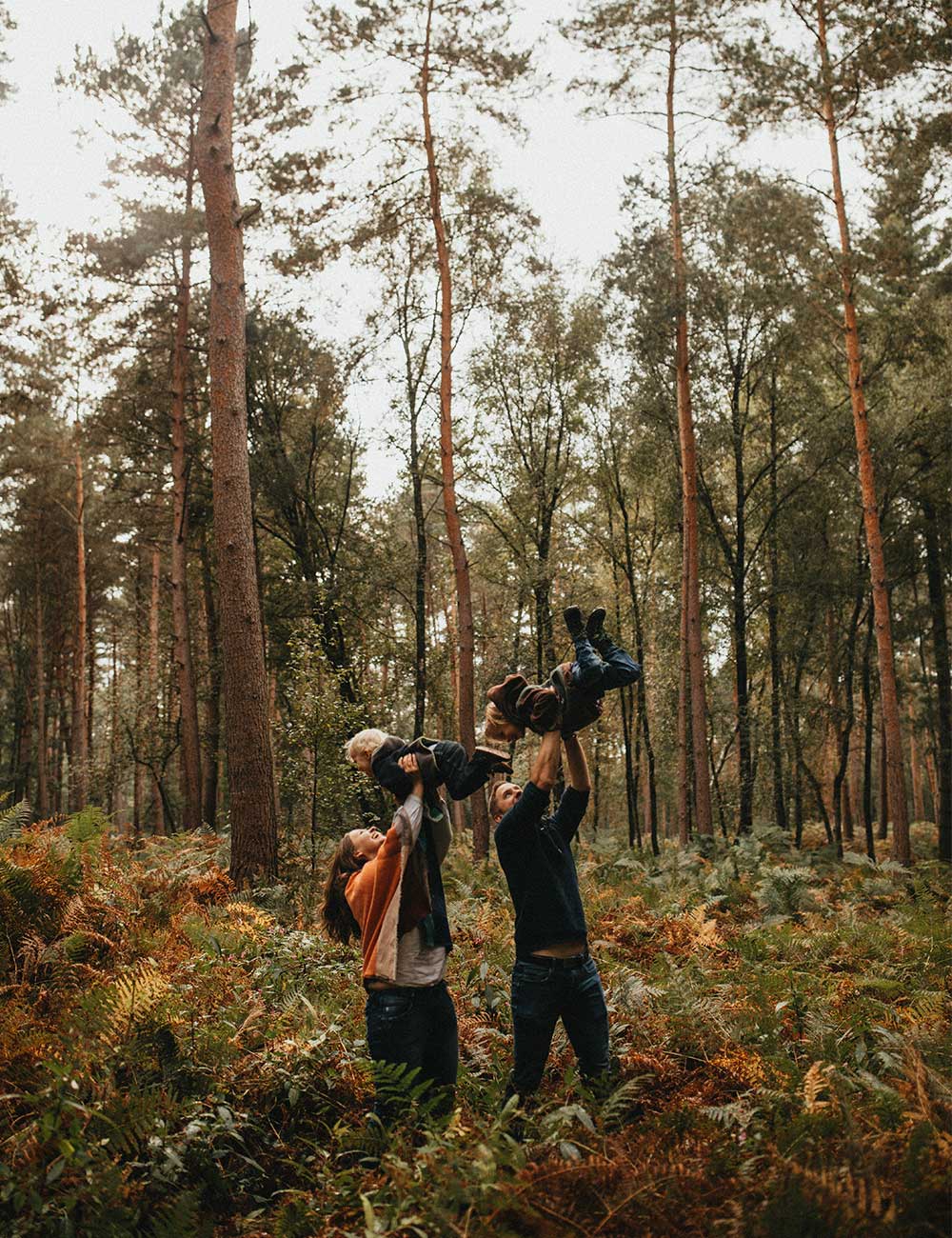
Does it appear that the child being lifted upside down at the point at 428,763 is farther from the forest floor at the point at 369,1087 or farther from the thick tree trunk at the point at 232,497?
the thick tree trunk at the point at 232,497

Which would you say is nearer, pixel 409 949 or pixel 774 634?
pixel 409 949

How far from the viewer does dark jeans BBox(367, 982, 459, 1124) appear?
3828 millimetres

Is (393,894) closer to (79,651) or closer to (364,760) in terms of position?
(364,760)

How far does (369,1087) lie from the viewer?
14.8 feet

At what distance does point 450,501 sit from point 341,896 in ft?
36.0

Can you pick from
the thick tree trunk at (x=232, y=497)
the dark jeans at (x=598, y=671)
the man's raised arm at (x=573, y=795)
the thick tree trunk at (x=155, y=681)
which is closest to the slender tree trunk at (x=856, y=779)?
the thick tree trunk at (x=155, y=681)

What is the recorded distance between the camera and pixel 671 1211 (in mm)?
2791

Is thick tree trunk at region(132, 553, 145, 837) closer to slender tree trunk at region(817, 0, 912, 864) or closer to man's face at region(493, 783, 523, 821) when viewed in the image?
man's face at region(493, 783, 523, 821)

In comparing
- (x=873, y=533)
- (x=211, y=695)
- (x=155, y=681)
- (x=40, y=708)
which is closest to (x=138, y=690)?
(x=155, y=681)

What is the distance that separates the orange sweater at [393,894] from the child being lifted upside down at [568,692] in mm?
593

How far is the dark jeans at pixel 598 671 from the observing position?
3.97 metres

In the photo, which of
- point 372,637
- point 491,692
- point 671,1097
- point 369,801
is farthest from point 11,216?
point 671,1097

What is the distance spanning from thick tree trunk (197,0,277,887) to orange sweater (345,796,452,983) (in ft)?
16.4

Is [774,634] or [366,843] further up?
[774,634]
